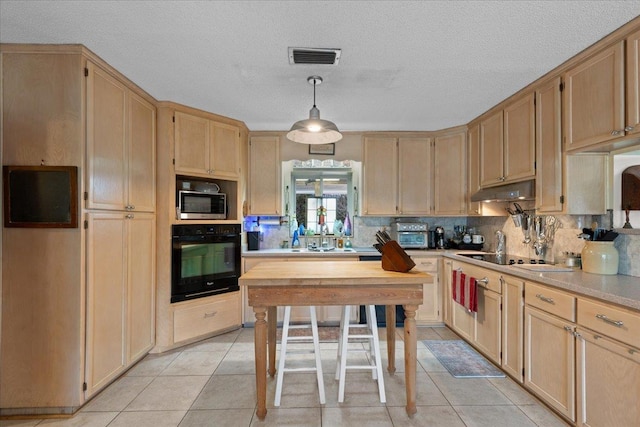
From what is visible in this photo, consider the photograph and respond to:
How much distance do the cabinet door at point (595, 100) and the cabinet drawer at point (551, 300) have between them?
3.35 feet

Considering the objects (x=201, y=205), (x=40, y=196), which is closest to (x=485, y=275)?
(x=201, y=205)

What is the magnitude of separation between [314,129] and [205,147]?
5.12ft

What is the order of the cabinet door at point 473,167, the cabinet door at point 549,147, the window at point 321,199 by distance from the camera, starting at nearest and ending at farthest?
the cabinet door at point 549,147 < the cabinet door at point 473,167 < the window at point 321,199

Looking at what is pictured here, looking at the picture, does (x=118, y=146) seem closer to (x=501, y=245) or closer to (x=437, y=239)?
(x=437, y=239)

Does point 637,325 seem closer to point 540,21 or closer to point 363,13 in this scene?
point 540,21

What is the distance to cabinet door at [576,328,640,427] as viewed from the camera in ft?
4.90

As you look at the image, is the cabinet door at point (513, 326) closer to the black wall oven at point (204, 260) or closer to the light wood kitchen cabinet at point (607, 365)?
the light wood kitchen cabinet at point (607, 365)

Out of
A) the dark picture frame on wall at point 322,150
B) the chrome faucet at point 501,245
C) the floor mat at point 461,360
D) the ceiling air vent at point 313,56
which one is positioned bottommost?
the floor mat at point 461,360

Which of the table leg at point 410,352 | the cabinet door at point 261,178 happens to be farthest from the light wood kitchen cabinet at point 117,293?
the table leg at point 410,352

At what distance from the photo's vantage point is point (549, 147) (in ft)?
7.86

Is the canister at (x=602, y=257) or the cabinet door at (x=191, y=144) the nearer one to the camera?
the canister at (x=602, y=257)

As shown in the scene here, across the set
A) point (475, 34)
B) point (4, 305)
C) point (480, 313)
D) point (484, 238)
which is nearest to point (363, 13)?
point (475, 34)

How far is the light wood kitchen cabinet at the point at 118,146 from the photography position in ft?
7.00

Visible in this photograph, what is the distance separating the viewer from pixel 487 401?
86.1 inches
